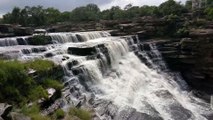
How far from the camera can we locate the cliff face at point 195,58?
77.5 feet

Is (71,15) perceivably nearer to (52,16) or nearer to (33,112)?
(52,16)

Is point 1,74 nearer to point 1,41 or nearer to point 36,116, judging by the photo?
point 36,116

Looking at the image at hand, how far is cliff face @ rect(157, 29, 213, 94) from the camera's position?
23.6 m

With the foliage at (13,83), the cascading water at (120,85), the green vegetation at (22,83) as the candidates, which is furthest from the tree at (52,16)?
the foliage at (13,83)

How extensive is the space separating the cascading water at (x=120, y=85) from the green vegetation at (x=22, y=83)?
127cm

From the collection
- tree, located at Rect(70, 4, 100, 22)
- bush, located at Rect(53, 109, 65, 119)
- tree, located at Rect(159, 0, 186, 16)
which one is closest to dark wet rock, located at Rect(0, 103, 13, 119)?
bush, located at Rect(53, 109, 65, 119)

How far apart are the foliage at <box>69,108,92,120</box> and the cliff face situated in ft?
39.7

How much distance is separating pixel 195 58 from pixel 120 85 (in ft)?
28.4

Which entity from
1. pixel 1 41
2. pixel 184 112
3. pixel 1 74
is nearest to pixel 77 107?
pixel 1 74

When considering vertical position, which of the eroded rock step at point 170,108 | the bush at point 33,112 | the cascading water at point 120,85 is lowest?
the eroded rock step at point 170,108

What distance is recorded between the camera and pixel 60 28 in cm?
3700

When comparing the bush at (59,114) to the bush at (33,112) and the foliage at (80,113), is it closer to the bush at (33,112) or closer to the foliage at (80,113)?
the foliage at (80,113)

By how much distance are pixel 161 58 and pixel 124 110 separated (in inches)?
459

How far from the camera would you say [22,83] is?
42.8ft
